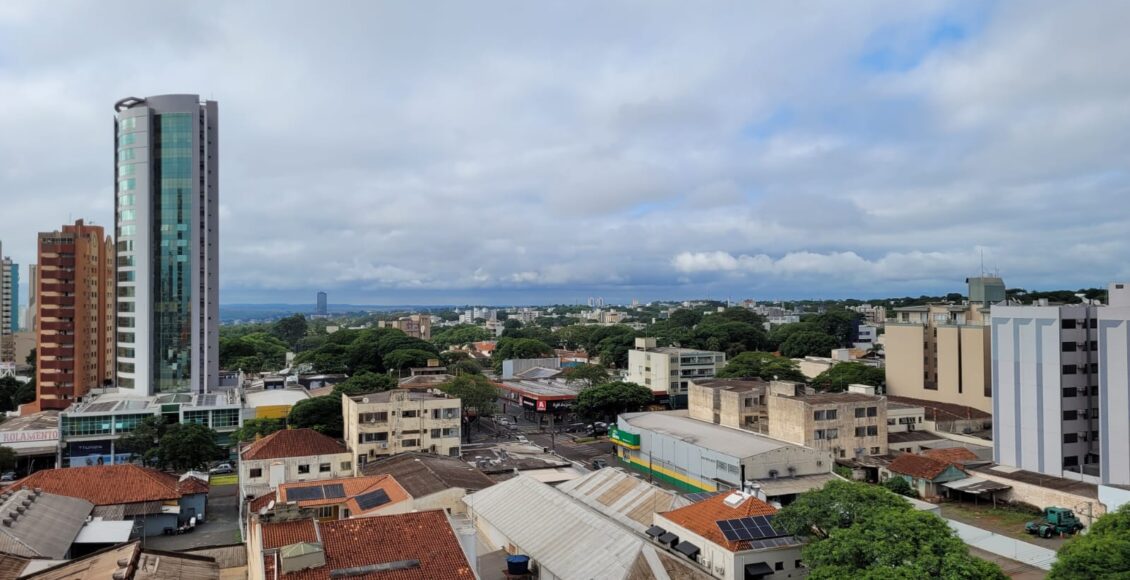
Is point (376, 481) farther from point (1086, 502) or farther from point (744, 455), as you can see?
point (1086, 502)

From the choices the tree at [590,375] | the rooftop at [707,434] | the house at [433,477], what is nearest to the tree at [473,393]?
the rooftop at [707,434]

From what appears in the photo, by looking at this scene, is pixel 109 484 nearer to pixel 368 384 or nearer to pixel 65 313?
pixel 368 384

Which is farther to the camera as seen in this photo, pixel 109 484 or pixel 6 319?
pixel 6 319

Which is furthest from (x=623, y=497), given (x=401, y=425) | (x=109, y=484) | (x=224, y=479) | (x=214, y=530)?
(x=224, y=479)

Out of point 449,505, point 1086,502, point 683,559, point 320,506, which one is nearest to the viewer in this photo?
point 683,559

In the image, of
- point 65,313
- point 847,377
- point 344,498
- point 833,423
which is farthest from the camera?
point 847,377

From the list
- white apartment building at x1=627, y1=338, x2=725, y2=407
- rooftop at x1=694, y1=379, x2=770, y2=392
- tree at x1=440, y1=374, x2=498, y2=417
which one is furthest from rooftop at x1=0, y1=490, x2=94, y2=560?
white apartment building at x1=627, y1=338, x2=725, y2=407

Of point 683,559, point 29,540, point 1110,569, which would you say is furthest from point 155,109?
point 1110,569

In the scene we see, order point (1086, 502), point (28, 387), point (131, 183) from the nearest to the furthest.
A: point (1086, 502), point (131, 183), point (28, 387)

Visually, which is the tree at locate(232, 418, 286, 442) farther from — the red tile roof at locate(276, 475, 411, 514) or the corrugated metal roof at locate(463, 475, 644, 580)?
the corrugated metal roof at locate(463, 475, 644, 580)
